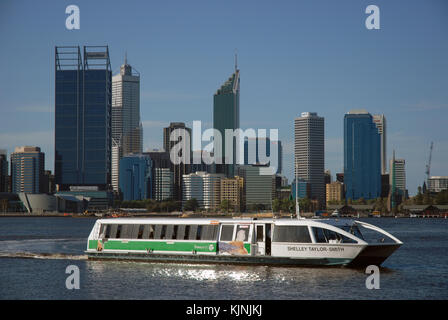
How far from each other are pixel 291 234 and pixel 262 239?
199cm

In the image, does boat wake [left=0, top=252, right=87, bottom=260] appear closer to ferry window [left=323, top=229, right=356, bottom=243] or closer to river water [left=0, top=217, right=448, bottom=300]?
river water [left=0, top=217, right=448, bottom=300]

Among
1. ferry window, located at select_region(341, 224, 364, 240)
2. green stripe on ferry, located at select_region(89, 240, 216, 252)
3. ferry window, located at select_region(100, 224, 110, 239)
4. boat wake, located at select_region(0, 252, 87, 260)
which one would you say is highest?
ferry window, located at select_region(341, 224, 364, 240)

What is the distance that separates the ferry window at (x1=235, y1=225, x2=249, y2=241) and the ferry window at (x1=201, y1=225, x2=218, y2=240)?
152cm

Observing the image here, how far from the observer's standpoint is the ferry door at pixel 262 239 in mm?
42812

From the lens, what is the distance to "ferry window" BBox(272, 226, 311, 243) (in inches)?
1650

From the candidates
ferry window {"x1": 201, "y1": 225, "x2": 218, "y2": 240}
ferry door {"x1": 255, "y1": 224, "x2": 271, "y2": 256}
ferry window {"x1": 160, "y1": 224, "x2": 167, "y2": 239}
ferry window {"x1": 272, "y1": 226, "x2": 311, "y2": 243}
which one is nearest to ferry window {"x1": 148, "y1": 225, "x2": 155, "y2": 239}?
ferry window {"x1": 160, "y1": 224, "x2": 167, "y2": 239}

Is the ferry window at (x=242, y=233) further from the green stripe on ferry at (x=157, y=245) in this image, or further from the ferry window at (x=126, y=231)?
the ferry window at (x=126, y=231)

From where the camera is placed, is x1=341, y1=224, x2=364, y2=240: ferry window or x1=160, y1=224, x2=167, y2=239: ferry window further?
x1=160, y1=224, x2=167, y2=239: ferry window

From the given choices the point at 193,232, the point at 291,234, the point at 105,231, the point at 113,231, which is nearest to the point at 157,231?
the point at 193,232
